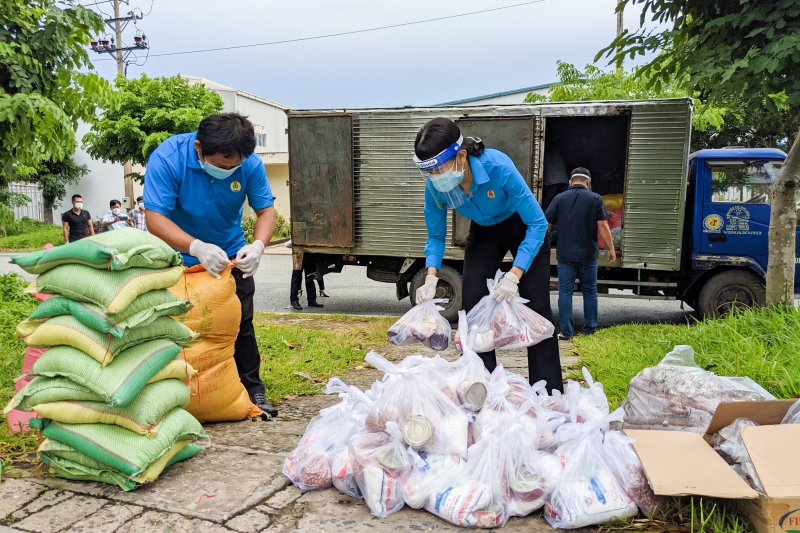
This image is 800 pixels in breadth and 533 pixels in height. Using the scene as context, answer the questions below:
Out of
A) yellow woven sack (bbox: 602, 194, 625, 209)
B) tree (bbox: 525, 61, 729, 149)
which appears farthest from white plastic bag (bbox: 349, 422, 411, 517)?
tree (bbox: 525, 61, 729, 149)

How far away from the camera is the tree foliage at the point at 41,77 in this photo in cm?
475

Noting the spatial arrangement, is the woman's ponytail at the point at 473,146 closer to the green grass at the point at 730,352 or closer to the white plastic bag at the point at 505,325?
the white plastic bag at the point at 505,325

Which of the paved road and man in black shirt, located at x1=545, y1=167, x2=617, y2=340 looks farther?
the paved road

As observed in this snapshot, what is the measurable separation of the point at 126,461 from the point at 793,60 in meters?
4.08

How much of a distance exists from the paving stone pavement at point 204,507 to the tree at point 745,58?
308 cm

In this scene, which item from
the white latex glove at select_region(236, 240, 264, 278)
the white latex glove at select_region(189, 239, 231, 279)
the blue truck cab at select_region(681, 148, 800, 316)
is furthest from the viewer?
the blue truck cab at select_region(681, 148, 800, 316)

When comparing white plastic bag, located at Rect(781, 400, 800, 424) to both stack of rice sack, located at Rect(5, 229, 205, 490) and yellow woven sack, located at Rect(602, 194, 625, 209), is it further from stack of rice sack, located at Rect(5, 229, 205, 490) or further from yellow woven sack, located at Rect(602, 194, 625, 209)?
yellow woven sack, located at Rect(602, 194, 625, 209)

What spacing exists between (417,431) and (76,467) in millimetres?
1406

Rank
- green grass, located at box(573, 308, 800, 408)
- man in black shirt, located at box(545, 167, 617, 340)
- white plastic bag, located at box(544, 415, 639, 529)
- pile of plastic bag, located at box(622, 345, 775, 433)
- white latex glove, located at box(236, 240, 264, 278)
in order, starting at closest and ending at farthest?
white plastic bag, located at box(544, 415, 639, 529) → pile of plastic bag, located at box(622, 345, 775, 433) → white latex glove, located at box(236, 240, 264, 278) → green grass, located at box(573, 308, 800, 408) → man in black shirt, located at box(545, 167, 617, 340)

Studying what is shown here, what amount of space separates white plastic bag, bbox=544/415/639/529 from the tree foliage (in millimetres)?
4318

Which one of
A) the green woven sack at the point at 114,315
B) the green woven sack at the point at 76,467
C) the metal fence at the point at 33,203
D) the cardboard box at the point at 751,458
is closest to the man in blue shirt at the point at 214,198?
the green woven sack at the point at 114,315

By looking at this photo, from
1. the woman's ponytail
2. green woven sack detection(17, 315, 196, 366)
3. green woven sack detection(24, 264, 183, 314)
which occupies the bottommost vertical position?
green woven sack detection(17, 315, 196, 366)

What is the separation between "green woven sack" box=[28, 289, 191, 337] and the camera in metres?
2.52

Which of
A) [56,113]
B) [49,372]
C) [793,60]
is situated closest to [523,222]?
[793,60]
